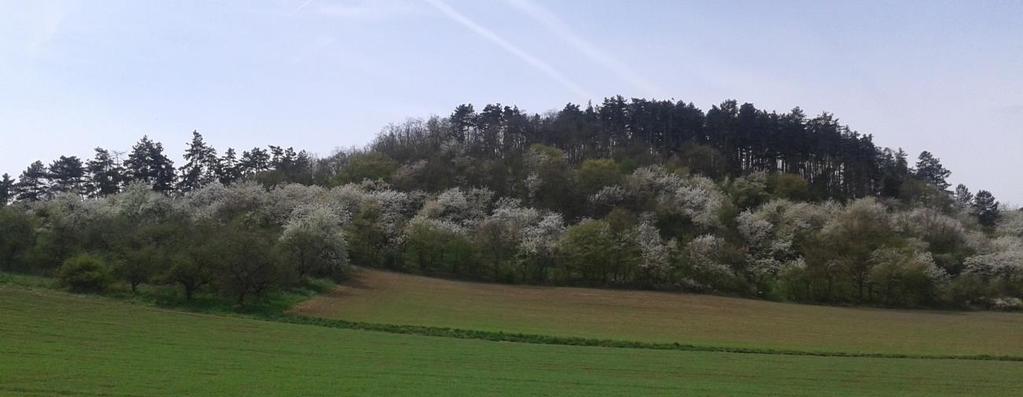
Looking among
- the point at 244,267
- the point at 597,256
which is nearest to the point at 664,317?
the point at 597,256

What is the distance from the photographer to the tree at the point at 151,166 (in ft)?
318

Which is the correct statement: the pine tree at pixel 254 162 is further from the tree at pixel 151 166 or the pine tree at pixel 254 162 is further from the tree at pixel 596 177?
the tree at pixel 596 177

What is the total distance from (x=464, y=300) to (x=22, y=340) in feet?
119

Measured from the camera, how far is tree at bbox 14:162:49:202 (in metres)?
97.5

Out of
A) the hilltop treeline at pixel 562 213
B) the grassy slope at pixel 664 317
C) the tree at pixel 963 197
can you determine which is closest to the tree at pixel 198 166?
the hilltop treeline at pixel 562 213

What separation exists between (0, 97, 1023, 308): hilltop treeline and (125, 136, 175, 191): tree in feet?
0.66

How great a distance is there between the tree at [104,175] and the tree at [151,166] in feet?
4.31

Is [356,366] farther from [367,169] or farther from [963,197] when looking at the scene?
[963,197]

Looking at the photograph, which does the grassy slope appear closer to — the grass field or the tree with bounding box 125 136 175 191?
the grass field

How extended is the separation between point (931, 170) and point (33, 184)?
14273cm

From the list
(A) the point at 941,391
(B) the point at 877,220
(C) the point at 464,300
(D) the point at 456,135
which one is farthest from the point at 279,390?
(D) the point at 456,135

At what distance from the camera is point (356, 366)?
77.2 feet

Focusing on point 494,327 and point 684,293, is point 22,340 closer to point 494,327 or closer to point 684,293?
point 494,327

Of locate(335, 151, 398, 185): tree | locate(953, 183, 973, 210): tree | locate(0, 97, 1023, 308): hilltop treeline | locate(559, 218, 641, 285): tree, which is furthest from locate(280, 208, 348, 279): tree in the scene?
locate(953, 183, 973, 210): tree
